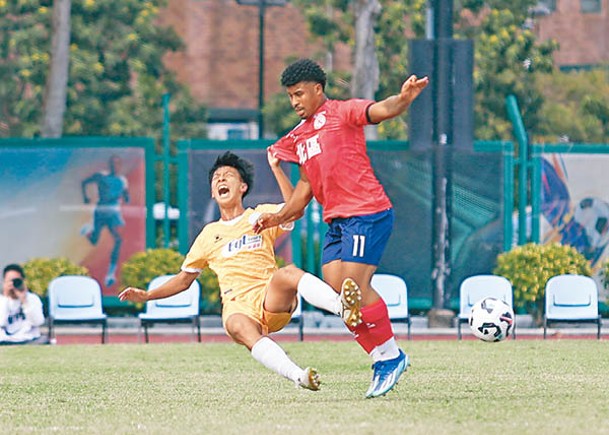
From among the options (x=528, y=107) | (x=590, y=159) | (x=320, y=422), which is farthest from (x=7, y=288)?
(x=528, y=107)

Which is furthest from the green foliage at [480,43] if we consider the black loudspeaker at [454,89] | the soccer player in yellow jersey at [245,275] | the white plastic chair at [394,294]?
the soccer player in yellow jersey at [245,275]

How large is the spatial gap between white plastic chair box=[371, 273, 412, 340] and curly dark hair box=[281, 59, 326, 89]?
9443 mm

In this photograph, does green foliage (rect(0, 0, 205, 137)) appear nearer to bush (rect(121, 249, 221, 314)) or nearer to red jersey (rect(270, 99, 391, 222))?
bush (rect(121, 249, 221, 314))

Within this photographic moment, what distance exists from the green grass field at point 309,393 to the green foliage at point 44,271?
453cm

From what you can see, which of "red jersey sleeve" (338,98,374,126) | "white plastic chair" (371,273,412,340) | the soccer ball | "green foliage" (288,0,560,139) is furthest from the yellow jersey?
"green foliage" (288,0,560,139)

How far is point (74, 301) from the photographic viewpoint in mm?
21094

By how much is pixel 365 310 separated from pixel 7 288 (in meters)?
9.65

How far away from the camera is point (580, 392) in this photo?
38.3 feet

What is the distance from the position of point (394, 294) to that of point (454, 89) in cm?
338

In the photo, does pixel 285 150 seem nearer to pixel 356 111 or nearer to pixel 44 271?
pixel 356 111

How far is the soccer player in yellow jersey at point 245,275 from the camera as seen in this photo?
11.0 m

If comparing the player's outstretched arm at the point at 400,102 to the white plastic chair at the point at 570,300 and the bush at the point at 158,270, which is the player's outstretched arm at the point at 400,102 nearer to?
the white plastic chair at the point at 570,300

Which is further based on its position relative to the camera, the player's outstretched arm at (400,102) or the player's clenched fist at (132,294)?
the player's clenched fist at (132,294)

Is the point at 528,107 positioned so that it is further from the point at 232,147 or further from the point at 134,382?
the point at 134,382
